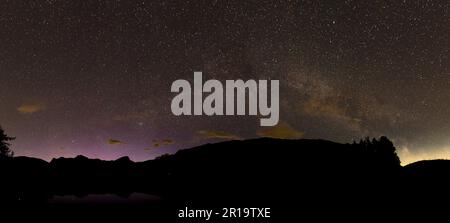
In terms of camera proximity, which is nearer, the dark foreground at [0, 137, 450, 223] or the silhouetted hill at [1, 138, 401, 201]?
the dark foreground at [0, 137, 450, 223]

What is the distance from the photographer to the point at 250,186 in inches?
2090

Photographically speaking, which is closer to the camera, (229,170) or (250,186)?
(250,186)

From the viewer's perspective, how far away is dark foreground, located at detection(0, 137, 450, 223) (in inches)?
986

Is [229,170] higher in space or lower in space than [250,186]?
higher

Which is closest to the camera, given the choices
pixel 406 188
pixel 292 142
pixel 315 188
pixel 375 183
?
pixel 406 188

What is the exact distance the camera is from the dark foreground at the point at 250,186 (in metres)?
25.0

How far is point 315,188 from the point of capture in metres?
43.1

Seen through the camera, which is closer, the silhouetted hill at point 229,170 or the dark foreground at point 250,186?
the dark foreground at point 250,186
